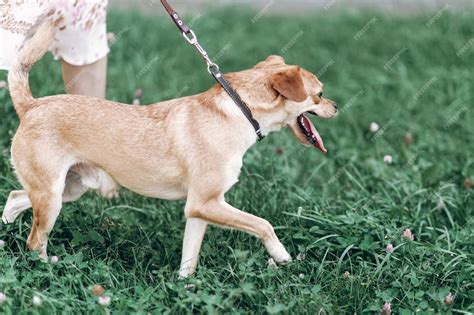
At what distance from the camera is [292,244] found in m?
4.68

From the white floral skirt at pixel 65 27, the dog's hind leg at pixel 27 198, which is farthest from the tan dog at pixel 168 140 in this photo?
the white floral skirt at pixel 65 27

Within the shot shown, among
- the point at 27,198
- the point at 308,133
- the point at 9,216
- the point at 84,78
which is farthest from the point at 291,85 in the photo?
the point at 84,78

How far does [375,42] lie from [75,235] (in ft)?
16.5

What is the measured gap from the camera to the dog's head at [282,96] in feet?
13.7

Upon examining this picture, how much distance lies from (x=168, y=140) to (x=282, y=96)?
62cm

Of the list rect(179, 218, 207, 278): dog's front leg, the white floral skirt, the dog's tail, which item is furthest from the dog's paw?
rect(179, 218, 207, 278): dog's front leg

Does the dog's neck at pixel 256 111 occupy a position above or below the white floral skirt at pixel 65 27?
above

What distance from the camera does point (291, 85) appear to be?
4.18 meters

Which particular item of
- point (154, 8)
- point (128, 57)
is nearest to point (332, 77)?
point (128, 57)

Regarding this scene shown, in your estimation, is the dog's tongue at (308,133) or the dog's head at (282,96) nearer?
the dog's head at (282,96)

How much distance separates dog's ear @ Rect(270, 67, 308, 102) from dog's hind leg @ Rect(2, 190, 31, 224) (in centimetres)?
154

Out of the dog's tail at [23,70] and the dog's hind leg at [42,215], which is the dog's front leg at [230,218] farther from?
the dog's tail at [23,70]

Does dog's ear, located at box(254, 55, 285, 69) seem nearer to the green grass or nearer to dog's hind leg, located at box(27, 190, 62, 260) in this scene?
the green grass

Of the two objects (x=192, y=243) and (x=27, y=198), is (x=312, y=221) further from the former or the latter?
(x=27, y=198)
